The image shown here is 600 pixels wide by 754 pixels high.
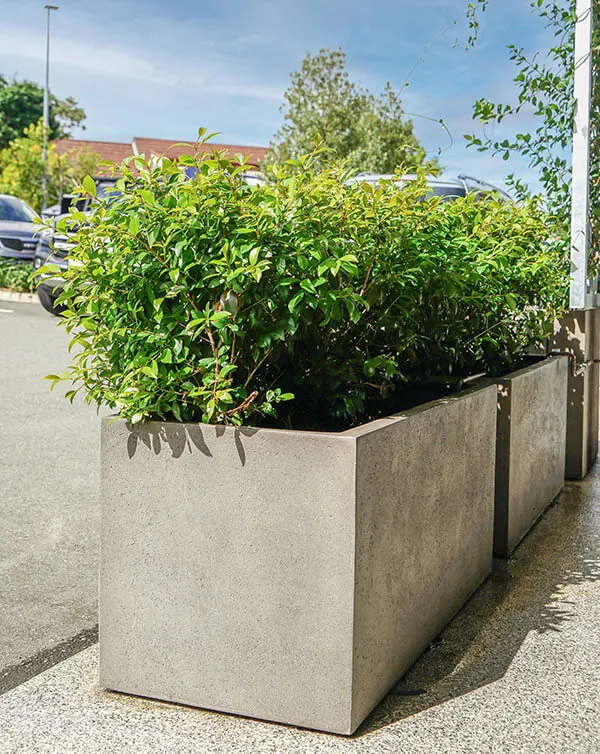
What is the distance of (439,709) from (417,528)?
0.57 meters

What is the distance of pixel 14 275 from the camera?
1939cm

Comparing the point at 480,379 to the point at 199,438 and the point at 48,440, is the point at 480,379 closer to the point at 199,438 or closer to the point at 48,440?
the point at 199,438

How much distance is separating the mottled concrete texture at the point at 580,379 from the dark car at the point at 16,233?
14820 mm

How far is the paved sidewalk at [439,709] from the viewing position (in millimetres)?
2686

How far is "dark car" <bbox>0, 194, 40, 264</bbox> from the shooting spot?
63.1 feet

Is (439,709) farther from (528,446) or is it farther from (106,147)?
(106,147)

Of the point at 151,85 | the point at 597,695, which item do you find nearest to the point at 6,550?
the point at 597,695

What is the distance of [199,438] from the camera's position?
9.31 feet

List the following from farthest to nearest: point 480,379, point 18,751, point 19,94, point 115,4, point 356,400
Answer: point 115,4 < point 19,94 < point 480,379 < point 356,400 < point 18,751

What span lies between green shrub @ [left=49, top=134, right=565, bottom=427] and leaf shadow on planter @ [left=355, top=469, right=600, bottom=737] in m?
0.91

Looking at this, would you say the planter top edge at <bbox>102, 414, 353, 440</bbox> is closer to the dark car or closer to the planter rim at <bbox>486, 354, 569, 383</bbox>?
the planter rim at <bbox>486, 354, 569, 383</bbox>

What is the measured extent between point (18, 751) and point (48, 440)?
4767 mm

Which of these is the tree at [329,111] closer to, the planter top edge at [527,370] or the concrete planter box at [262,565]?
the planter top edge at [527,370]

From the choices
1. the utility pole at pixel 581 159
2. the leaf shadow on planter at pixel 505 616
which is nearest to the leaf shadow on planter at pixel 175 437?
the leaf shadow on planter at pixel 505 616
